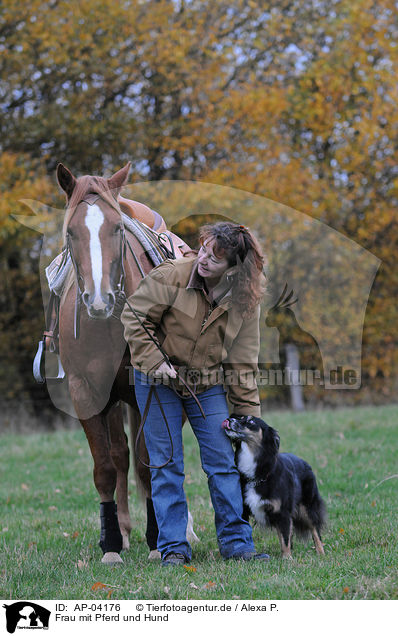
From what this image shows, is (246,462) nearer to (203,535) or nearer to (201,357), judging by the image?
(201,357)

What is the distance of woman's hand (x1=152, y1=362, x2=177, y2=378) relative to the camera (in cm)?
397

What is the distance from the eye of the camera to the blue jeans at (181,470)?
4215 millimetres

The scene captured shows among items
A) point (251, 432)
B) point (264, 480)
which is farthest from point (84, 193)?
point (264, 480)

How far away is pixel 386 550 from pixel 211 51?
1064 centimetres

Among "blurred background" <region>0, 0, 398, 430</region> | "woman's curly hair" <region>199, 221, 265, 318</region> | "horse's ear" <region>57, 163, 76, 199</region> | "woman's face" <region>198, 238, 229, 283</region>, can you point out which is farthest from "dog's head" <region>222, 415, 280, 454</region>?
"blurred background" <region>0, 0, 398, 430</region>

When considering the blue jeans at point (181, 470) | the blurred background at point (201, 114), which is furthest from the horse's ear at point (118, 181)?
the blurred background at point (201, 114)

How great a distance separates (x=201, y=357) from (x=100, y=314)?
68 cm

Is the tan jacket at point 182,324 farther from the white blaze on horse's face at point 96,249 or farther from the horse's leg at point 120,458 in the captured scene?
the horse's leg at point 120,458

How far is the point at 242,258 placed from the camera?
4.04 meters

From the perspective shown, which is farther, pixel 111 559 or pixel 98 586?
pixel 111 559

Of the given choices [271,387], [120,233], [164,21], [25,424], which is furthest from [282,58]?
[120,233]

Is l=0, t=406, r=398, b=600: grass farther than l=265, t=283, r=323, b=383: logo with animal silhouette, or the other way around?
l=265, t=283, r=323, b=383: logo with animal silhouette
